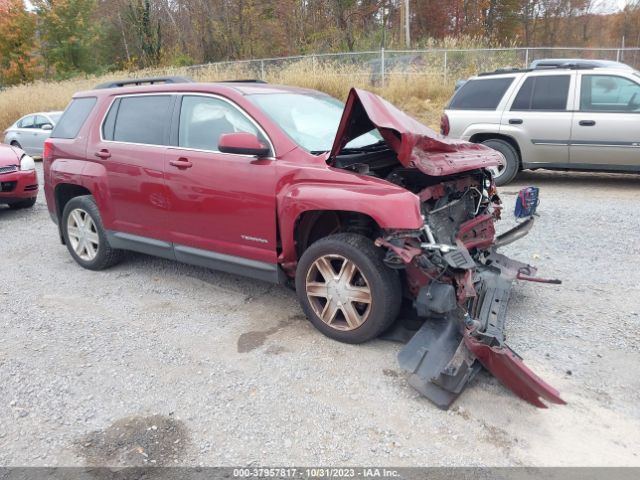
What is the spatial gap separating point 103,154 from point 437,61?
14818mm

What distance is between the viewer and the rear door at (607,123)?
26.1ft

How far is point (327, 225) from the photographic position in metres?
3.98

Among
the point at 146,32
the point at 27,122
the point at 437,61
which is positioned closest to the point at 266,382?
the point at 27,122

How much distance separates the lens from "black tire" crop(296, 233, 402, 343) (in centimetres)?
344

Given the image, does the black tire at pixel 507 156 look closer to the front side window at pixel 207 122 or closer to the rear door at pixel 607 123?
the rear door at pixel 607 123

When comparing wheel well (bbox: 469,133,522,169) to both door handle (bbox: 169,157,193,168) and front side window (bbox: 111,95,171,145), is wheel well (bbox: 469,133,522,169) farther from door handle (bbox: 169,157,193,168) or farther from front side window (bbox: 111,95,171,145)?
door handle (bbox: 169,157,193,168)

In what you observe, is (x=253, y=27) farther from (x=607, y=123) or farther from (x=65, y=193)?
(x=65, y=193)

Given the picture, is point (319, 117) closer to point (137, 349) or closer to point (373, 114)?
point (373, 114)

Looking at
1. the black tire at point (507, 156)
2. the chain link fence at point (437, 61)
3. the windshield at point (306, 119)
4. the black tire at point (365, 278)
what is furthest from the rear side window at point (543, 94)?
the chain link fence at point (437, 61)

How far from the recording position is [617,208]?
7152 millimetres

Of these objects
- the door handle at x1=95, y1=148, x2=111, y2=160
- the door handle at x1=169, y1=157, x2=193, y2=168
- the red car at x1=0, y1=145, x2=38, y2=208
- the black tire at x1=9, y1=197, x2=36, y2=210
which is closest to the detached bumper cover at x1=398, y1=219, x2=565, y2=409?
the door handle at x1=169, y1=157, x2=193, y2=168

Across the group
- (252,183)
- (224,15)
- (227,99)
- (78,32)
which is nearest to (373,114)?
(252,183)

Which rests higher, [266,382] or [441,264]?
[441,264]

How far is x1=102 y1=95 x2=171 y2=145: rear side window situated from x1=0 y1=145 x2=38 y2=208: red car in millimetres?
3887
